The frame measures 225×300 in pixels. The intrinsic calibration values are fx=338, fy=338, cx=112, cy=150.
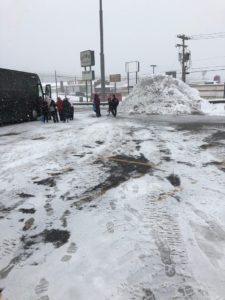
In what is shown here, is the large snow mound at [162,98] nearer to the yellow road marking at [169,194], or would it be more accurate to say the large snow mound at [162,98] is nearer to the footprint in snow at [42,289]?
the yellow road marking at [169,194]

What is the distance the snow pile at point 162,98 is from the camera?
968 inches

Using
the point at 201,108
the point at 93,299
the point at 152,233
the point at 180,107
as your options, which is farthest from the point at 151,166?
the point at 201,108

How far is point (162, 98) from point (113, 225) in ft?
69.6

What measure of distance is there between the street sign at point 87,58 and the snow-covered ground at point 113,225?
36.4 metres

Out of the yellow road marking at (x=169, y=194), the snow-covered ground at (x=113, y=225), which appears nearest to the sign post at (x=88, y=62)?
the snow-covered ground at (x=113, y=225)

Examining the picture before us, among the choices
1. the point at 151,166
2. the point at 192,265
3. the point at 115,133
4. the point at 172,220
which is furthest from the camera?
the point at 115,133

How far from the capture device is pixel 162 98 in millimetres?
25375

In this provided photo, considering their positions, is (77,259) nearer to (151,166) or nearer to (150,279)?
(150,279)

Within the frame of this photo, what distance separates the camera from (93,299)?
3.39 m

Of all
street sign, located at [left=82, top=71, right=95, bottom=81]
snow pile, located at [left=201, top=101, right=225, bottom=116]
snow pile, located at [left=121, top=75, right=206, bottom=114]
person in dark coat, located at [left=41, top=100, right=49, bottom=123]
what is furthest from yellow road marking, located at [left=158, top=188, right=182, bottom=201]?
street sign, located at [left=82, top=71, right=95, bottom=81]

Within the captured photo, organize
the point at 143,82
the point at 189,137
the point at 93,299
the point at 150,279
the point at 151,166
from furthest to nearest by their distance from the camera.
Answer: the point at 143,82 < the point at 189,137 < the point at 151,166 < the point at 150,279 < the point at 93,299

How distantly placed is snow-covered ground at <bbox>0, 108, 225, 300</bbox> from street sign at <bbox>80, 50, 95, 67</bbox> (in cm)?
3643

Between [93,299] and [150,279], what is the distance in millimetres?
687

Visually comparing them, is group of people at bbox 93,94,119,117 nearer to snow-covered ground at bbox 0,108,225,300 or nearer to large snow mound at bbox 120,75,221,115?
large snow mound at bbox 120,75,221,115
